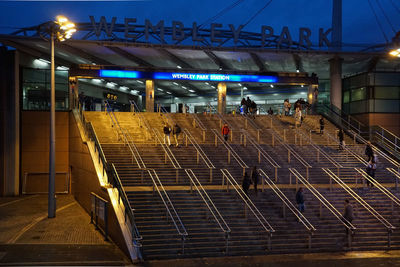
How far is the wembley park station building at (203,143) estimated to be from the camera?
39.9ft

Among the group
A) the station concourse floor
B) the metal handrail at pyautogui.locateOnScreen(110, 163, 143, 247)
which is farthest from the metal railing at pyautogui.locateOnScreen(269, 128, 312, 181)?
the metal handrail at pyautogui.locateOnScreen(110, 163, 143, 247)

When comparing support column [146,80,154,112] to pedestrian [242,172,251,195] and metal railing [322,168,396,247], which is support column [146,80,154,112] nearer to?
pedestrian [242,172,251,195]

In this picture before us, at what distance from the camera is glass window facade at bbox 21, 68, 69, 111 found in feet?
80.9

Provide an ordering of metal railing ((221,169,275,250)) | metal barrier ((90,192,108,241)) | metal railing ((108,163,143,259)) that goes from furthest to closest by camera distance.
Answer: metal barrier ((90,192,108,241)) → metal railing ((221,169,275,250)) → metal railing ((108,163,143,259))

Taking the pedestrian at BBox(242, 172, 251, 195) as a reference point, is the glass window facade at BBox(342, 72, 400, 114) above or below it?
above

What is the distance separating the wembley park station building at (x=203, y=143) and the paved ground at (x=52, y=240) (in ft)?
2.57

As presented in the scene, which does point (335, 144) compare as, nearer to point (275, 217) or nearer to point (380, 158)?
point (380, 158)

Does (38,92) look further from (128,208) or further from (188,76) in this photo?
(128,208)

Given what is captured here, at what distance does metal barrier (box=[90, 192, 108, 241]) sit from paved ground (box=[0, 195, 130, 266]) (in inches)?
8.9

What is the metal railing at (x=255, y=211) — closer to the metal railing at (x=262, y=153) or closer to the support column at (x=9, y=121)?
the metal railing at (x=262, y=153)

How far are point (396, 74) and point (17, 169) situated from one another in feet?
85.7

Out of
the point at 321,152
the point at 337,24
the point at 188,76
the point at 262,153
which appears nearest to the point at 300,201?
the point at 262,153

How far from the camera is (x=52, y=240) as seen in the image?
41.5 feet

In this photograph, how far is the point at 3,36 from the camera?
2239cm
